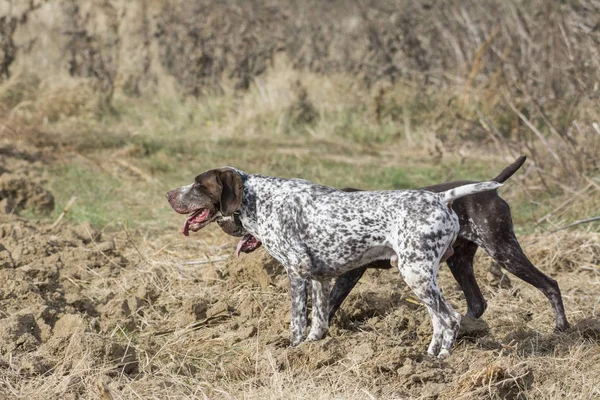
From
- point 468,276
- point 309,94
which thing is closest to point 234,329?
point 468,276

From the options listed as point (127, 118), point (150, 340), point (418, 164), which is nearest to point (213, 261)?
point (150, 340)

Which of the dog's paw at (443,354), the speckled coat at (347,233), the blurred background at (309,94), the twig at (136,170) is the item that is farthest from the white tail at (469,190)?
the twig at (136,170)

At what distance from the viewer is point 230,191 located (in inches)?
239

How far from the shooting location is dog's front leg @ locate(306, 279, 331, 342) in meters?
6.18

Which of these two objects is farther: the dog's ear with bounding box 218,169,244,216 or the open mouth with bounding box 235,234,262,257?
the open mouth with bounding box 235,234,262,257

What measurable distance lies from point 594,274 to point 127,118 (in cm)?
940

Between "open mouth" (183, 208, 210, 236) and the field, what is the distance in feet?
2.48

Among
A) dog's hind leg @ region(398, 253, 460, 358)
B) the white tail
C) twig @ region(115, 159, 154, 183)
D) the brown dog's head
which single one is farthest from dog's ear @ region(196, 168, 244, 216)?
twig @ region(115, 159, 154, 183)

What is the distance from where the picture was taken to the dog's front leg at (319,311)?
6180mm

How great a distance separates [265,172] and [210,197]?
6.35 m

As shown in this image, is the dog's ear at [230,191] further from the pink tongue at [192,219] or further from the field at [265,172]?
the field at [265,172]

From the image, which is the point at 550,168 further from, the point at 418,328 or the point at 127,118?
the point at 127,118

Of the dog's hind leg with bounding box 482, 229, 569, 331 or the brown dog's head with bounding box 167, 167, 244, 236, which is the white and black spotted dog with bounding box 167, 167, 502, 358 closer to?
the brown dog's head with bounding box 167, 167, 244, 236

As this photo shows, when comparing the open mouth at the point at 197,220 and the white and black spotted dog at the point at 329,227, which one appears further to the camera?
the open mouth at the point at 197,220
